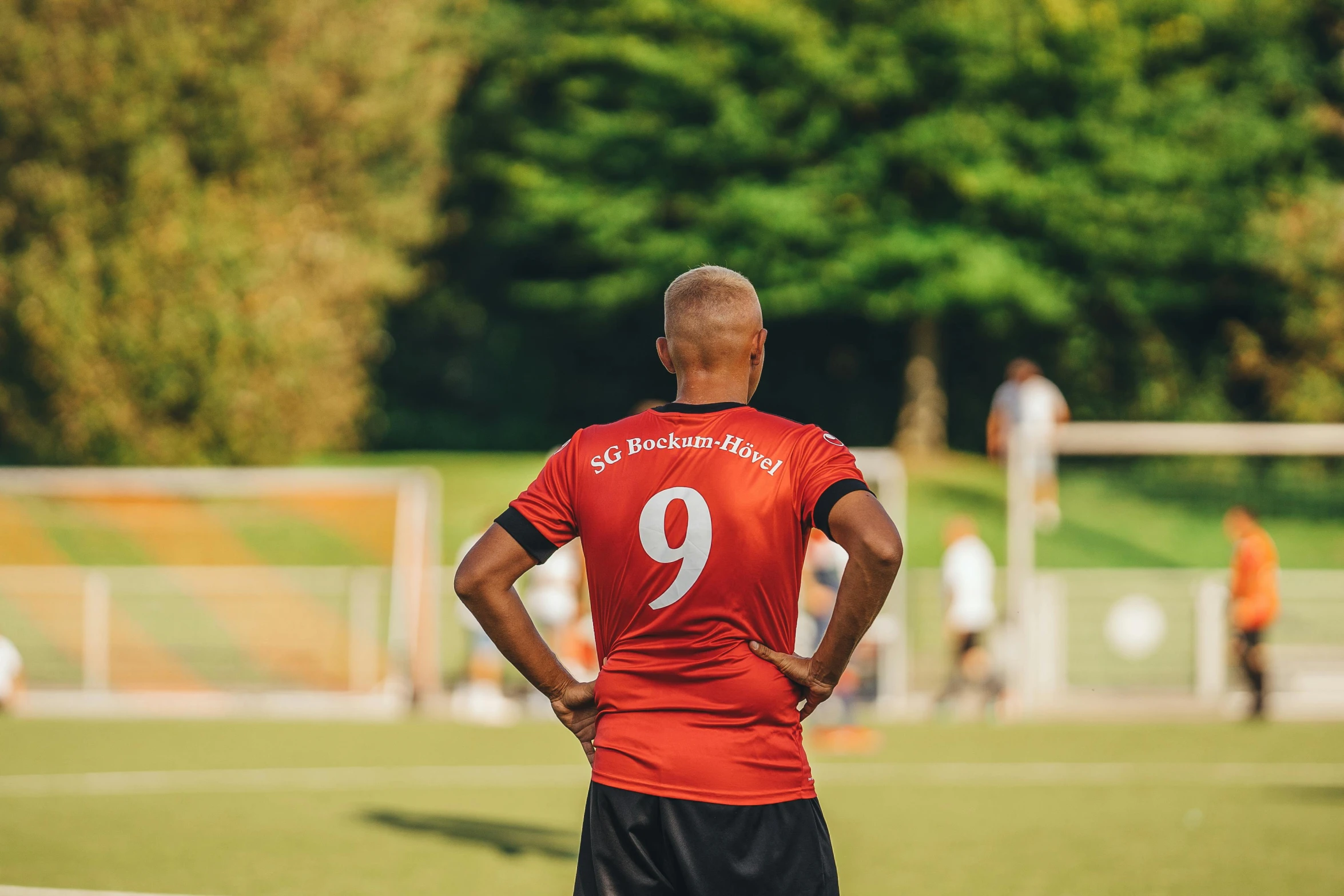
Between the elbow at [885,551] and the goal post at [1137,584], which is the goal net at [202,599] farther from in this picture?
the elbow at [885,551]

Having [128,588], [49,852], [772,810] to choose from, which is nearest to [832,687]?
[772,810]

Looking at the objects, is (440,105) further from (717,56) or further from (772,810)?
(772,810)

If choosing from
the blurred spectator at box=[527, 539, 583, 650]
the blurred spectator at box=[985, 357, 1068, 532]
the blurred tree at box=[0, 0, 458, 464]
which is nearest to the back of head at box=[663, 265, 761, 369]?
the blurred spectator at box=[527, 539, 583, 650]

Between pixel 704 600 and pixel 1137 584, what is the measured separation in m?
16.2

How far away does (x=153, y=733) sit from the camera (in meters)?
15.9

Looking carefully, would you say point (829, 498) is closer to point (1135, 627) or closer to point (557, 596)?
point (557, 596)

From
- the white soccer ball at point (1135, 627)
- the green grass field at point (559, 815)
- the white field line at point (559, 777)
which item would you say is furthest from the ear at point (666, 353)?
the white soccer ball at point (1135, 627)

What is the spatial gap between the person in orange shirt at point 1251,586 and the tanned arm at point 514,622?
13.7 metres

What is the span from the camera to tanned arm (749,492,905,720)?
362 cm

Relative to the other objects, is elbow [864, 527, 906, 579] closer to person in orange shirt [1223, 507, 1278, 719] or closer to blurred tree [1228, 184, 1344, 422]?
person in orange shirt [1223, 507, 1278, 719]

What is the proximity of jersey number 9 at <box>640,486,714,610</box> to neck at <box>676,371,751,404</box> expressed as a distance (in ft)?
0.77

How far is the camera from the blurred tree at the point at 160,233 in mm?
30469

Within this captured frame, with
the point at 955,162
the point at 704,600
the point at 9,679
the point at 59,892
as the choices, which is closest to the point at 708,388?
the point at 704,600

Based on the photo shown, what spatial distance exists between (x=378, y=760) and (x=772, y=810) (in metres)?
10.4
